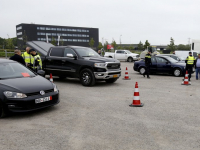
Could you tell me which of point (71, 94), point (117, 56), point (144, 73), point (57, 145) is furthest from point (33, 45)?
point (117, 56)

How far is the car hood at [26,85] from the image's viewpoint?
19.1 feet

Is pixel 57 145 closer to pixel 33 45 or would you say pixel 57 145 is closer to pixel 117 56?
pixel 33 45

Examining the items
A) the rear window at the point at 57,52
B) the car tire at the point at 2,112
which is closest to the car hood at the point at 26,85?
the car tire at the point at 2,112

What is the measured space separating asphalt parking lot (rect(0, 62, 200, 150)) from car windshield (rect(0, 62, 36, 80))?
3.98 feet

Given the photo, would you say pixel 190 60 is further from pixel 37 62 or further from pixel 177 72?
pixel 37 62

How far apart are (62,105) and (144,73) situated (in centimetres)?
992

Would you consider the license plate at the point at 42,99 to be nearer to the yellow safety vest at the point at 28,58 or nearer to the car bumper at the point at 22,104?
the car bumper at the point at 22,104

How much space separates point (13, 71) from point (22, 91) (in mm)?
1401

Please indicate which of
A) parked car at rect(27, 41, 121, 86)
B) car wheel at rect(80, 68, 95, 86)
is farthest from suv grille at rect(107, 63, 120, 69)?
car wheel at rect(80, 68, 95, 86)

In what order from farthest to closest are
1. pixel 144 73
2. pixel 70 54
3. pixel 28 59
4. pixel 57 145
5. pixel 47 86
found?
1. pixel 144 73
2. pixel 70 54
3. pixel 28 59
4. pixel 47 86
5. pixel 57 145

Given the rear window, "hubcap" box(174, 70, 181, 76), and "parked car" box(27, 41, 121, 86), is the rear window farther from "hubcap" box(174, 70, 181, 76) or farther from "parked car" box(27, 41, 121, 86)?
"hubcap" box(174, 70, 181, 76)

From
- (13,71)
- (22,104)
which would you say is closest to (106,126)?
(22,104)

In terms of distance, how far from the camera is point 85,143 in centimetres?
426

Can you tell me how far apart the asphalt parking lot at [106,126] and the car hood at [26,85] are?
0.72 metres
